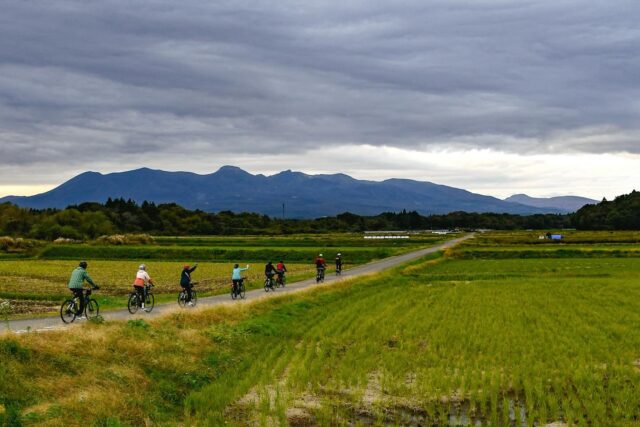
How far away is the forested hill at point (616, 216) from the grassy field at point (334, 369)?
161 meters

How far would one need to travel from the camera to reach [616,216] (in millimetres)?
178000

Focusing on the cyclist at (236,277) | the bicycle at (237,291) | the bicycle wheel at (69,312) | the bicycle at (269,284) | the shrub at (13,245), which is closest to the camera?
the bicycle wheel at (69,312)

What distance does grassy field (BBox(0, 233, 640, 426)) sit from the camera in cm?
1345

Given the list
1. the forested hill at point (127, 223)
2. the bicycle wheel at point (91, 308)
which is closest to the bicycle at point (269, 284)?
the bicycle wheel at point (91, 308)

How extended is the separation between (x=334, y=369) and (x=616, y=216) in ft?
591

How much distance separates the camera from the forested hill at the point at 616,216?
17446 centimetres

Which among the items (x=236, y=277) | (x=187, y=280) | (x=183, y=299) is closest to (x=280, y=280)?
(x=236, y=277)

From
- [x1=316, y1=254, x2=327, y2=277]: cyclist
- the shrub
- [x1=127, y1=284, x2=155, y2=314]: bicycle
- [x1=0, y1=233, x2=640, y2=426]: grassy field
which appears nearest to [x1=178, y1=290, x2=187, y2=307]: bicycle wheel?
[x1=127, y1=284, x2=155, y2=314]: bicycle

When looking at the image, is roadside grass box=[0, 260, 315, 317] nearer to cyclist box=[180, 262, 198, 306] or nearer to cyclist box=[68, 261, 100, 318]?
cyclist box=[180, 262, 198, 306]

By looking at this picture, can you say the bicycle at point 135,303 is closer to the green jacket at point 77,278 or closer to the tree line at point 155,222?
the green jacket at point 77,278

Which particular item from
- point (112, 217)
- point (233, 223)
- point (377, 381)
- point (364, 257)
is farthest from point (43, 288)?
point (233, 223)

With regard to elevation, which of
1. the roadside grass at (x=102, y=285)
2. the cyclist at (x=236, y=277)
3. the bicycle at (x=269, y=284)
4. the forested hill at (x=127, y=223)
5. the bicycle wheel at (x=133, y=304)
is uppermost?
the forested hill at (x=127, y=223)

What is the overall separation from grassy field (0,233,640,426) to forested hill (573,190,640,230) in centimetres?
16105

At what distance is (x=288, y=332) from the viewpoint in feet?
78.9
